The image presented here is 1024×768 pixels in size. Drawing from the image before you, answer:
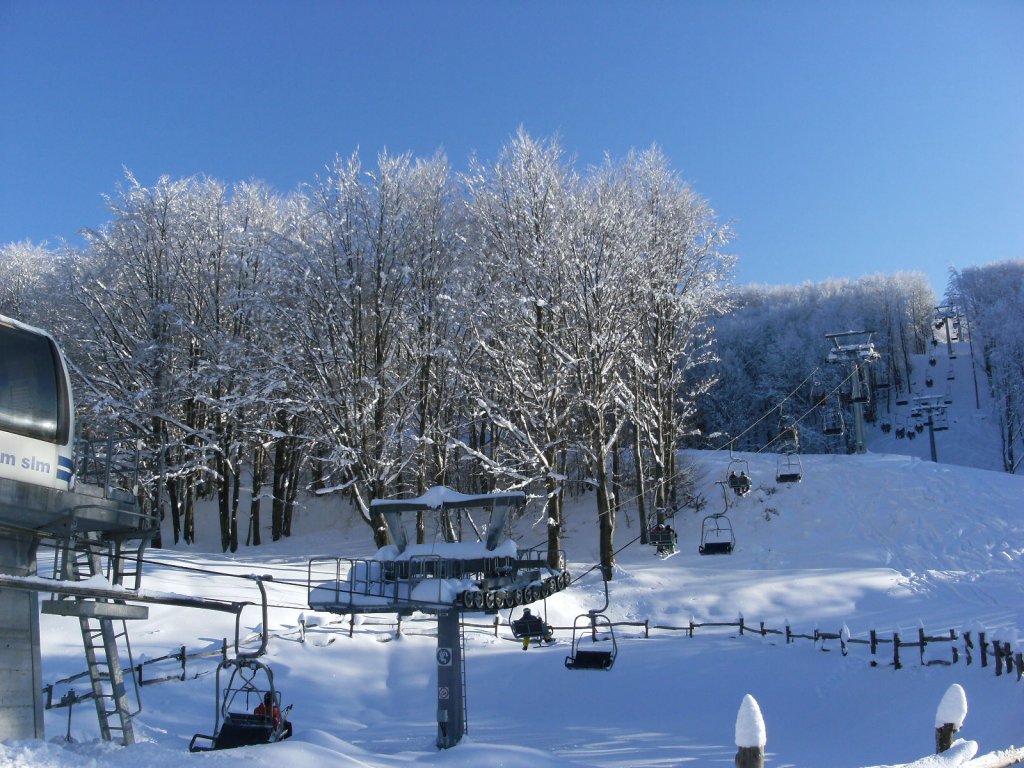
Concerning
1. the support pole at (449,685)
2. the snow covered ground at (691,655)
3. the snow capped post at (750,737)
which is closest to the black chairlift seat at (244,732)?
the snow covered ground at (691,655)

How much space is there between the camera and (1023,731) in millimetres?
12648

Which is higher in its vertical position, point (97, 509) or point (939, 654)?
point (97, 509)

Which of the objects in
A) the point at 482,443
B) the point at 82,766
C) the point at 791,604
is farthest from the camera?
the point at 482,443

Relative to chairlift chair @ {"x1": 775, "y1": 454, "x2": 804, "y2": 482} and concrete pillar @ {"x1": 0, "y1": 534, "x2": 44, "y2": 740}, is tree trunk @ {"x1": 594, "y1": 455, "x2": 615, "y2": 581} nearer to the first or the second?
chairlift chair @ {"x1": 775, "y1": 454, "x2": 804, "y2": 482}

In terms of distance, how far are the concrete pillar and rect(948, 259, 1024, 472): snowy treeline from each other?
56.4 m

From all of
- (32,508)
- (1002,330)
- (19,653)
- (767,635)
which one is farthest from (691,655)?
(1002,330)

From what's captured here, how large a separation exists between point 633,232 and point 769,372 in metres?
50.7

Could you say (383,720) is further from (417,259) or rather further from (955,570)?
(955,570)

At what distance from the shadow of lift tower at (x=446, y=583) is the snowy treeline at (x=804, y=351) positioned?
141ft

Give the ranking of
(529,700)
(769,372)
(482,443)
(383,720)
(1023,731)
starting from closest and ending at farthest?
1. (1023,731)
2. (383,720)
3. (529,700)
4. (482,443)
5. (769,372)

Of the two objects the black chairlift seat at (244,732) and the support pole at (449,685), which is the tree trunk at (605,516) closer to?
the support pole at (449,685)

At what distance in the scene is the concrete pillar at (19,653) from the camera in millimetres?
9297

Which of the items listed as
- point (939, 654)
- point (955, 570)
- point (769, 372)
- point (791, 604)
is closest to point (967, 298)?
point (769, 372)

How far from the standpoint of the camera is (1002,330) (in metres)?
64.9
